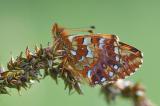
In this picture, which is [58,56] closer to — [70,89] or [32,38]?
[70,89]

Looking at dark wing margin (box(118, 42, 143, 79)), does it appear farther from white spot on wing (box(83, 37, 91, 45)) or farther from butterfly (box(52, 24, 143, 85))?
white spot on wing (box(83, 37, 91, 45))

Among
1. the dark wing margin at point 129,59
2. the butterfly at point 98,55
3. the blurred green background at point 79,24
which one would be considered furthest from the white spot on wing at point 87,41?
the blurred green background at point 79,24

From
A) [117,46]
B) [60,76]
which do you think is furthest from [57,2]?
[60,76]

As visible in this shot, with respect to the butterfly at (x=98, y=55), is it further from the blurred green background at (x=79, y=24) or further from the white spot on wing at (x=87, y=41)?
the blurred green background at (x=79, y=24)

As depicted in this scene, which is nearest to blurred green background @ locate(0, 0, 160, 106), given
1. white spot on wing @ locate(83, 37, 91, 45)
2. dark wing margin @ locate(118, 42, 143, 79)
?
dark wing margin @ locate(118, 42, 143, 79)

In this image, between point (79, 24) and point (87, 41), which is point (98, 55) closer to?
point (87, 41)
